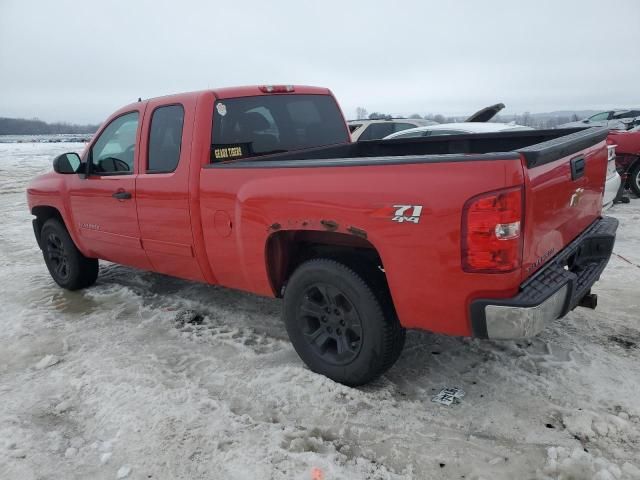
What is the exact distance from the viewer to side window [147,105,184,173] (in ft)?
12.7

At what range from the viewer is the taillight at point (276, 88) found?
416 centimetres

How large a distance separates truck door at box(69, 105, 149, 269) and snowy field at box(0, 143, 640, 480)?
0.70 m

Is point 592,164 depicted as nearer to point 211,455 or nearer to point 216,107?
point 216,107

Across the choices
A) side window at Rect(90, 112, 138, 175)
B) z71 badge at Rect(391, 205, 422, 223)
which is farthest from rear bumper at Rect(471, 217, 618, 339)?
side window at Rect(90, 112, 138, 175)

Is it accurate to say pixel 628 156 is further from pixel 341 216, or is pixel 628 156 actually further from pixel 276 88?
pixel 341 216

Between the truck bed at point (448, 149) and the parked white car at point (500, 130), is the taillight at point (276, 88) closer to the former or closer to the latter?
the truck bed at point (448, 149)

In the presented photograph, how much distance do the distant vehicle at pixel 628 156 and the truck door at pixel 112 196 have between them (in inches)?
305

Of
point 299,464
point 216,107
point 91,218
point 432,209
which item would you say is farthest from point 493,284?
point 91,218

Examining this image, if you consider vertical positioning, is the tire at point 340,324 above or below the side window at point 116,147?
below

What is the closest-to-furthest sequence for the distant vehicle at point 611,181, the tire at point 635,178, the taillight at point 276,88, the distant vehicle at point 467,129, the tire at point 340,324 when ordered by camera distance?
the tire at point 340,324, the taillight at point 276,88, the distant vehicle at point 611,181, the distant vehicle at point 467,129, the tire at point 635,178

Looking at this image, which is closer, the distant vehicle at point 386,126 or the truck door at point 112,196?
the truck door at point 112,196

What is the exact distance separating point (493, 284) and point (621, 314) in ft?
7.49

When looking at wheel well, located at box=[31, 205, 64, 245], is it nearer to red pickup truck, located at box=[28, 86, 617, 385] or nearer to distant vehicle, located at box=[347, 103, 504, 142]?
red pickup truck, located at box=[28, 86, 617, 385]

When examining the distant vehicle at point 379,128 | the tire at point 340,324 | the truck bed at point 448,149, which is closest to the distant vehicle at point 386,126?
the distant vehicle at point 379,128
